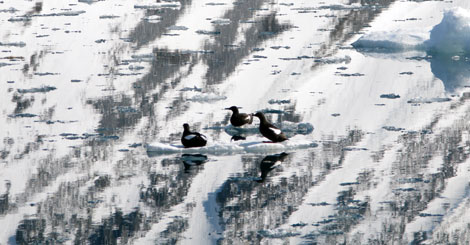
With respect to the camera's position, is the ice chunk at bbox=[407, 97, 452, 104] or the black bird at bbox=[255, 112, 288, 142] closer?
the black bird at bbox=[255, 112, 288, 142]

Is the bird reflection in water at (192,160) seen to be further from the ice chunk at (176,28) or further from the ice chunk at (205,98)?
the ice chunk at (176,28)

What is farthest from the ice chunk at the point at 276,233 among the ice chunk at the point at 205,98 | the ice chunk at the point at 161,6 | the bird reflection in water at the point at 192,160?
the ice chunk at the point at 161,6

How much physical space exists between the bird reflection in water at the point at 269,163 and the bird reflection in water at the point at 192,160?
25.0 inches

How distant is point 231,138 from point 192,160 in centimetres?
110

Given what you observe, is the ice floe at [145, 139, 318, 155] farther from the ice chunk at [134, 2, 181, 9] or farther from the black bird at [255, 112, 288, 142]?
the ice chunk at [134, 2, 181, 9]

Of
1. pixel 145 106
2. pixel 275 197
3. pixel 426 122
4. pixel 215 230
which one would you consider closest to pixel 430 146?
pixel 426 122

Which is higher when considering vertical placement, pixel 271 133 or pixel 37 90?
pixel 271 133

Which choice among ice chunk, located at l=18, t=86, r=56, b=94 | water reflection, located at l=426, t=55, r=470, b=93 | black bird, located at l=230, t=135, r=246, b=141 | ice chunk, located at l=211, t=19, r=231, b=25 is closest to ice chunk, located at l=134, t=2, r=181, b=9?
ice chunk, located at l=211, t=19, r=231, b=25

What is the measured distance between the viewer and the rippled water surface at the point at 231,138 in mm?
6703

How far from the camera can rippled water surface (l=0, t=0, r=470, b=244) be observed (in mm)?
6703

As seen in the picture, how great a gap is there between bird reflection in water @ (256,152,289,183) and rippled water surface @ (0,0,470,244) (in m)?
0.02

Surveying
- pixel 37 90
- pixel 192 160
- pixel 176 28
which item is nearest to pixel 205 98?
pixel 37 90

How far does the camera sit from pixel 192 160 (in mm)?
8633

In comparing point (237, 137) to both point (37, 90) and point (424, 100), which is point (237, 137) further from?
point (37, 90)
